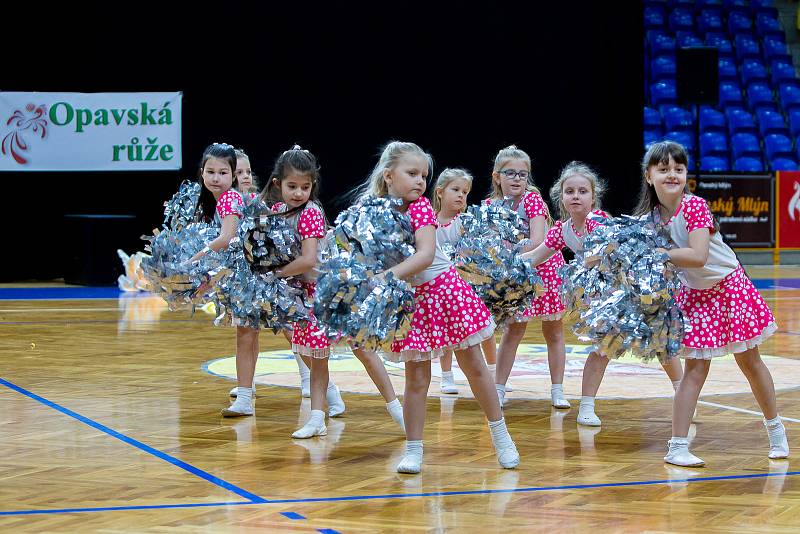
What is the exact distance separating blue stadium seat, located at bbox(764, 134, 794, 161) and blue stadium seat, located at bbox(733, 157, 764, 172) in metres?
0.34

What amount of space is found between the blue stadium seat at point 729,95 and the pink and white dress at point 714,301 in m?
12.2

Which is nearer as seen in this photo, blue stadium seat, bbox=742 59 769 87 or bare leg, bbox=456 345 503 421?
bare leg, bbox=456 345 503 421

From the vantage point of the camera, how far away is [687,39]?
15688mm

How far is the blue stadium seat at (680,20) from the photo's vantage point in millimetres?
16047

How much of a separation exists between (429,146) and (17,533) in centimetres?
963

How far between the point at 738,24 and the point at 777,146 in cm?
236

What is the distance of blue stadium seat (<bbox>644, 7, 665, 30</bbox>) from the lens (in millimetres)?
16078

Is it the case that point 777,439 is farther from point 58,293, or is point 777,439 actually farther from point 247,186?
point 58,293

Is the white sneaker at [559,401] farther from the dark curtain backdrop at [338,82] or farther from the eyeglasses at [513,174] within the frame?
the dark curtain backdrop at [338,82]

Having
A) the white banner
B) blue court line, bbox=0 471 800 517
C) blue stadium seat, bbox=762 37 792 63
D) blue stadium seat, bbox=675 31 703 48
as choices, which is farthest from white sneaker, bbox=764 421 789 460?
blue stadium seat, bbox=762 37 792 63

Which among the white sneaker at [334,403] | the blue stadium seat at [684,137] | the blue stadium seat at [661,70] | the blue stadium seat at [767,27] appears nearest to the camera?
the white sneaker at [334,403]

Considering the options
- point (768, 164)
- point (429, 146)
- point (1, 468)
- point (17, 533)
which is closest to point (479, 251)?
point (1, 468)

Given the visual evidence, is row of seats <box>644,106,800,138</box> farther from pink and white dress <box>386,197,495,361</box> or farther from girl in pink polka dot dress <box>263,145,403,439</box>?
pink and white dress <box>386,197,495,361</box>

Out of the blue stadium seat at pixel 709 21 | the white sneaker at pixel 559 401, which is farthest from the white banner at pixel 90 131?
the blue stadium seat at pixel 709 21
